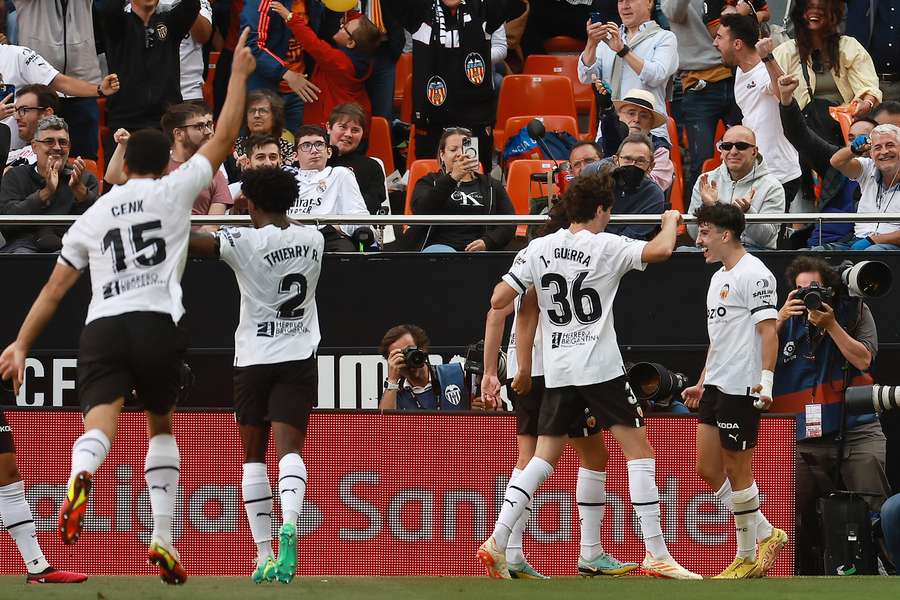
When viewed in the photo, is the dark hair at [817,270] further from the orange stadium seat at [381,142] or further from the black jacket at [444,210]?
the orange stadium seat at [381,142]

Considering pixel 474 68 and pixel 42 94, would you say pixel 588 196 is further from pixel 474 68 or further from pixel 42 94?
pixel 42 94

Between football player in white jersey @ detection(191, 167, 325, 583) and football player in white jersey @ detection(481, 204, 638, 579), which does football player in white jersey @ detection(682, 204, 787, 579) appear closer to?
football player in white jersey @ detection(481, 204, 638, 579)

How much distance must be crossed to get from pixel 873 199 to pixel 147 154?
608 cm

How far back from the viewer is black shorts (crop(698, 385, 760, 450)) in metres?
8.43

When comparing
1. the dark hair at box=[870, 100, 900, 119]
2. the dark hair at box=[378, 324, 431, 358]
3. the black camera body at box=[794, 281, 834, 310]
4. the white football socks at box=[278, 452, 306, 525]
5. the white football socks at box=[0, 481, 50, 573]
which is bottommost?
the white football socks at box=[0, 481, 50, 573]

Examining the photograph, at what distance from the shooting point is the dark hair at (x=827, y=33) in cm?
1237

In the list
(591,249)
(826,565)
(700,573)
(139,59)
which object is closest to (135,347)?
(591,249)

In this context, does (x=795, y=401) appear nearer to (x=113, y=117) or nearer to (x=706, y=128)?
(x=706, y=128)

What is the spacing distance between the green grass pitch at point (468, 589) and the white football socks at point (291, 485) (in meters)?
0.38

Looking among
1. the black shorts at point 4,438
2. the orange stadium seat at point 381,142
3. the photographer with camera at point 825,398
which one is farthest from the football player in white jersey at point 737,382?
the orange stadium seat at point 381,142

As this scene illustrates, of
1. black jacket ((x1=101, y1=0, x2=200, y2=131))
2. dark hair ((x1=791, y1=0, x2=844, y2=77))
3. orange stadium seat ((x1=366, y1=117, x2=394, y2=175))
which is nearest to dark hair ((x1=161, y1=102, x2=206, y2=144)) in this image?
black jacket ((x1=101, y1=0, x2=200, y2=131))

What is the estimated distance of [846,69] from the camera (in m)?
12.5

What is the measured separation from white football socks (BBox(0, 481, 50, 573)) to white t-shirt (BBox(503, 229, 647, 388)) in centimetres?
290

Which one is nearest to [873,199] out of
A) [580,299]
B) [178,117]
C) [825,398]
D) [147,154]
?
[825,398]
